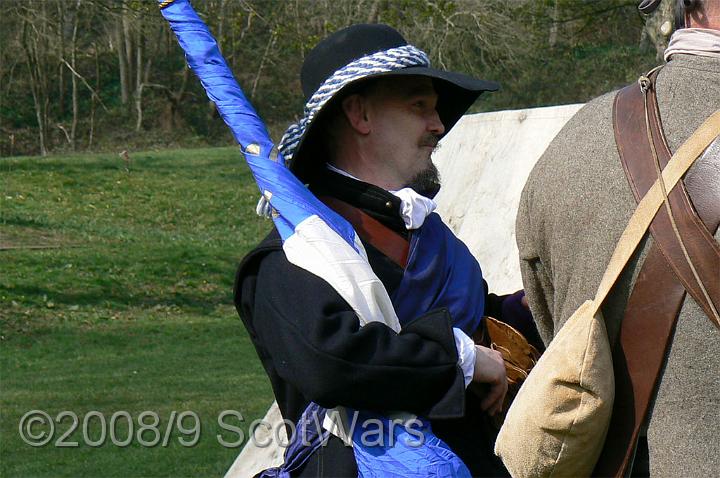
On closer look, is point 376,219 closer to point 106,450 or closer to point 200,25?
point 200,25

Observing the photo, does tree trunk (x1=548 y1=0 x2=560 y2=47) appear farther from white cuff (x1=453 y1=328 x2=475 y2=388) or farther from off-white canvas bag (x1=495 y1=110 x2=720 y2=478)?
off-white canvas bag (x1=495 y1=110 x2=720 y2=478)

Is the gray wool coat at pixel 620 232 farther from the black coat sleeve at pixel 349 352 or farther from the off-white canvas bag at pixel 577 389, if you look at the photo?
the black coat sleeve at pixel 349 352

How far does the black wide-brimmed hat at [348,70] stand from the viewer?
2951 millimetres

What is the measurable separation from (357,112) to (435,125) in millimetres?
219

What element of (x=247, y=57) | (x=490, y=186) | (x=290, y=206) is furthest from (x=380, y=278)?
(x=247, y=57)

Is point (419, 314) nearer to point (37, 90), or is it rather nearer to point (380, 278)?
point (380, 278)

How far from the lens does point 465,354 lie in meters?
2.73

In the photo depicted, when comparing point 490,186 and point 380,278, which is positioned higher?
point 380,278

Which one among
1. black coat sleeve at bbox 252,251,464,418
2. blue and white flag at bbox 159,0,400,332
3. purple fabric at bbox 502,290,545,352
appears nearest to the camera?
black coat sleeve at bbox 252,251,464,418

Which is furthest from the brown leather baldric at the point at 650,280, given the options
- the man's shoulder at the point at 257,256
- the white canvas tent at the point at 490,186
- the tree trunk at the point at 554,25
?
the tree trunk at the point at 554,25

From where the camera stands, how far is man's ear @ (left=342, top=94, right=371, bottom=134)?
3.01m

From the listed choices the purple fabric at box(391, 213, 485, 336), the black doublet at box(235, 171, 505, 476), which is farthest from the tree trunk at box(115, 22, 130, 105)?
the black doublet at box(235, 171, 505, 476)

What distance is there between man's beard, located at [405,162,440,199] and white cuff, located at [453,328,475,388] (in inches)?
17.9

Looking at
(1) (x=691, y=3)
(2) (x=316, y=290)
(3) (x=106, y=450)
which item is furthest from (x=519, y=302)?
(3) (x=106, y=450)
